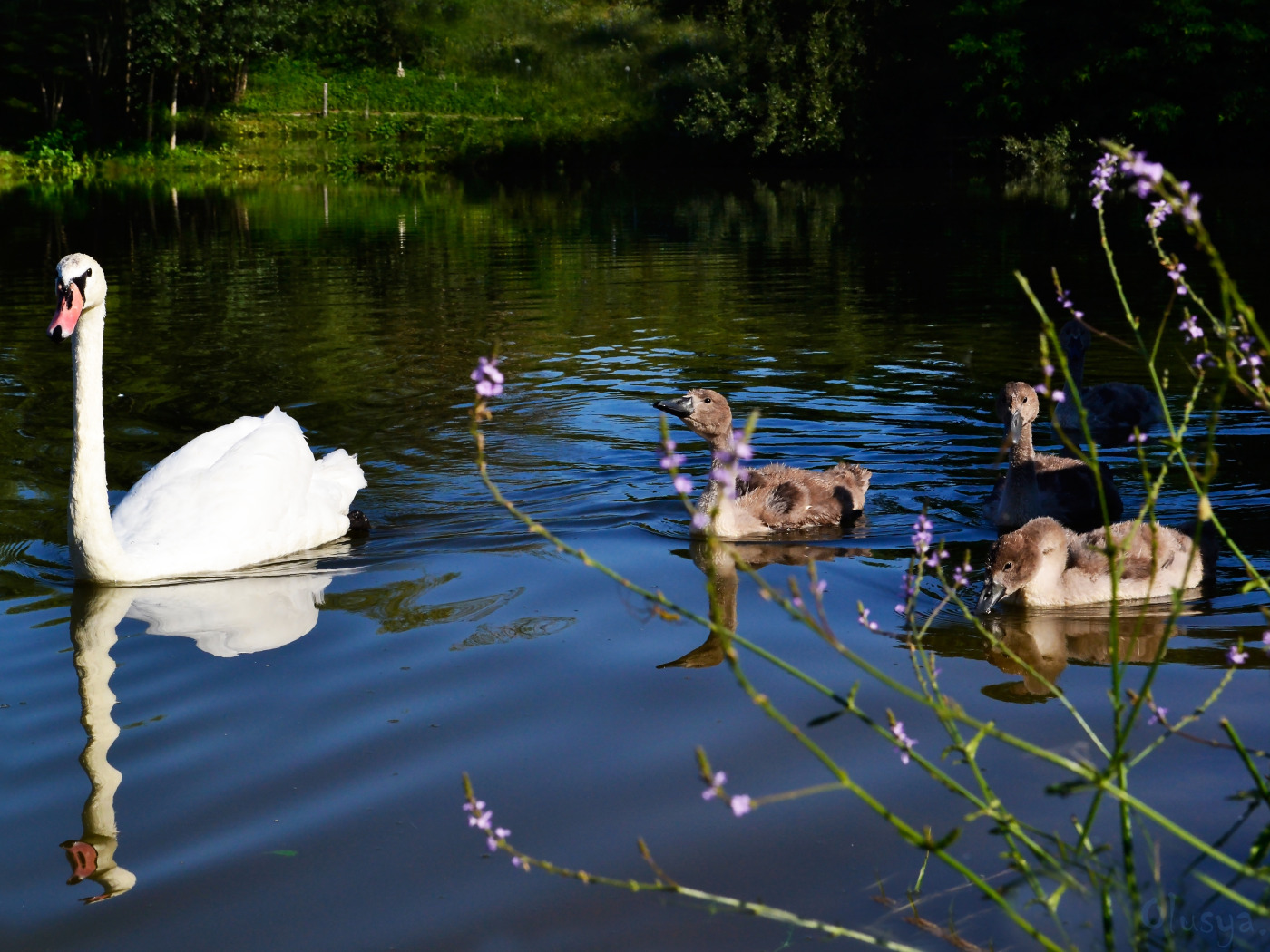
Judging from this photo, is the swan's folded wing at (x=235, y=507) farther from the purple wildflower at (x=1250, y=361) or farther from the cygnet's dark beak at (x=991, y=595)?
the purple wildflower at (x=1250, y=361)

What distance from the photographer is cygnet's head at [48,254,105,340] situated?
598 cm

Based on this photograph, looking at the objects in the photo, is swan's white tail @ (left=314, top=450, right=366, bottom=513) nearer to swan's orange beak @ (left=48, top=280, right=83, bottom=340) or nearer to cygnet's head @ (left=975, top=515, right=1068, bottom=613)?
swan's orange beak @ (left=48, top=280, right=83, bottom=340)

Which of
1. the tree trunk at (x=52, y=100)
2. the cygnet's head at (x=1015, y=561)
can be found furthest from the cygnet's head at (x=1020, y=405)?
the tree trunk at (x=52, y=100)

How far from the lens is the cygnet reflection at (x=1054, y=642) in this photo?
4.91 metres

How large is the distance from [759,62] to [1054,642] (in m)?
42.5

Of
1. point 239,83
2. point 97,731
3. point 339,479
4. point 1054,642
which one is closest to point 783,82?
point 239,83

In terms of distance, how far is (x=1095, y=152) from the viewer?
40.9m

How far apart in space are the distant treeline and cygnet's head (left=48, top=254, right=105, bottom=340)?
3777cm

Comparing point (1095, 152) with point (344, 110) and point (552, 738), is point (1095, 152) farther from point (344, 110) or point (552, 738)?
point (552, 738)

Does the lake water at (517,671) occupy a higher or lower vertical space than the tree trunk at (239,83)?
lower

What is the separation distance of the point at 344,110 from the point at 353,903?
170 feet

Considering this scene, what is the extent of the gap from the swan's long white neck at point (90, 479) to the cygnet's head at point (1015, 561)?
388 cm

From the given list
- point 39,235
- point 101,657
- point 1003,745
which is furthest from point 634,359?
point 39,235

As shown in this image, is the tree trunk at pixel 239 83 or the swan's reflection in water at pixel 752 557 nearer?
the swan's reflection in water at pixel 752 557
